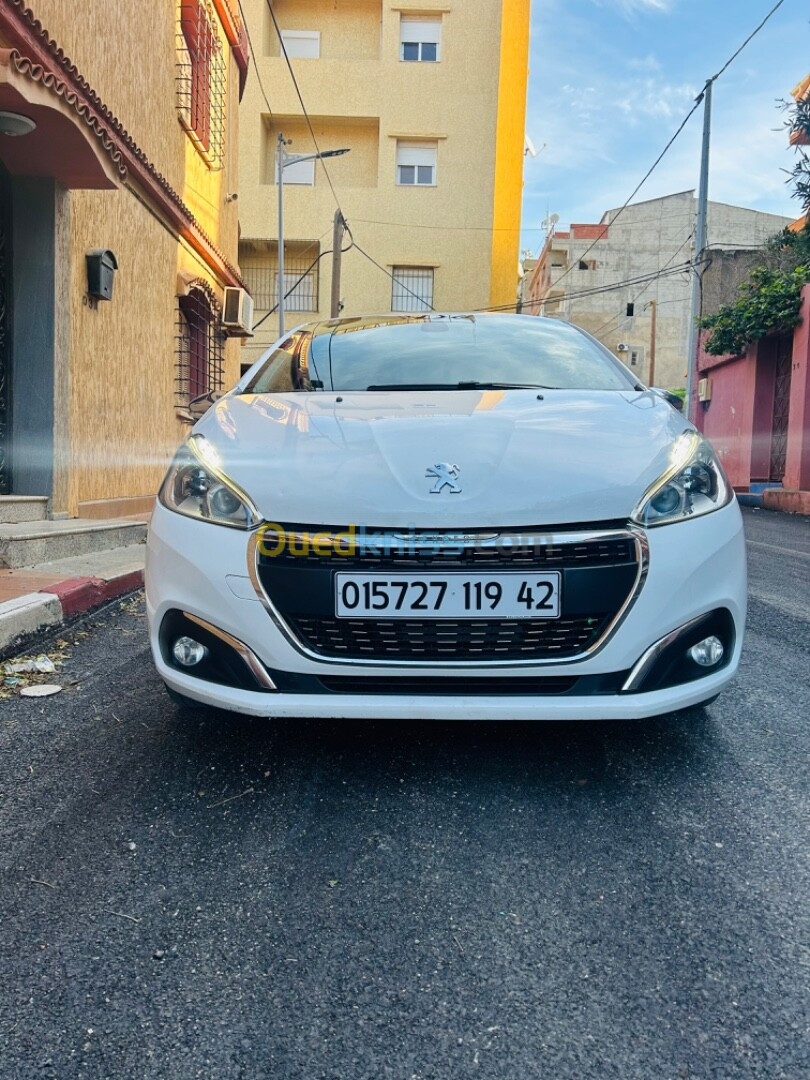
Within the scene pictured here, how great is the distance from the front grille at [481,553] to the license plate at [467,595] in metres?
0.03

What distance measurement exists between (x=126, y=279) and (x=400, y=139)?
18582 mm

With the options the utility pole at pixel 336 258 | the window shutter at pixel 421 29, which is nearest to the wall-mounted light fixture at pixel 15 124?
the utility pole at pixel 336 258

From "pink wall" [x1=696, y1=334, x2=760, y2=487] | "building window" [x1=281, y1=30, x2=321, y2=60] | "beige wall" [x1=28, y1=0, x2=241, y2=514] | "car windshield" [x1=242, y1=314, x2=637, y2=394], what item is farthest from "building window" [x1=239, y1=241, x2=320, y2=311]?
"car windshield" [x1=242, y1=314, x2=637, y2=394]

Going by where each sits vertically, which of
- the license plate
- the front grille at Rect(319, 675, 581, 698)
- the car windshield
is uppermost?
the car windshield

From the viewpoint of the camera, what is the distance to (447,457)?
6.77ft

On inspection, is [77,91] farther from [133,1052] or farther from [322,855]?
[133,1052]

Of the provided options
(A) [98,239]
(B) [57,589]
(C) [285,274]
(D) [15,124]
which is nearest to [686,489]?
(B) [57,589]

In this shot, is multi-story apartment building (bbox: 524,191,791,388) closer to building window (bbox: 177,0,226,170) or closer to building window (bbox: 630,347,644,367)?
building window (bbox: 630,347,644,367)

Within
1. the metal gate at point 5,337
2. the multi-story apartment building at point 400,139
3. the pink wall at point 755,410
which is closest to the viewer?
the metal gate at point 5,337

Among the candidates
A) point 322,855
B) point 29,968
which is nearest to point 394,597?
point 322,855

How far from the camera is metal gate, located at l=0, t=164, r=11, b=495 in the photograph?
570 cm

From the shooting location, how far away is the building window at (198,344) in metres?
9.59

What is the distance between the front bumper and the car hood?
0.16 m

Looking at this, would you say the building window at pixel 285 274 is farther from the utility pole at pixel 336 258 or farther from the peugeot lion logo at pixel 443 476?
the peugeot lion logo at pixel 443 476
